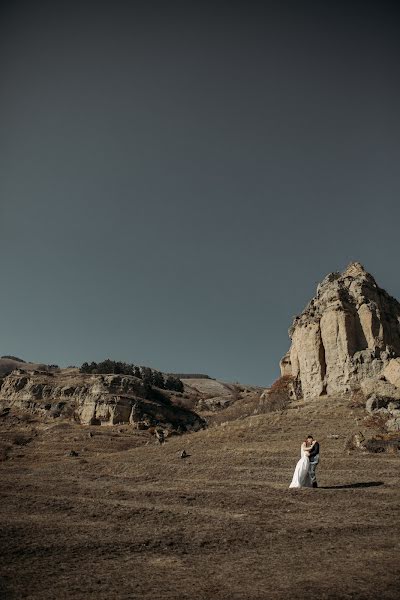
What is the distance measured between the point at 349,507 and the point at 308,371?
31.6 metres

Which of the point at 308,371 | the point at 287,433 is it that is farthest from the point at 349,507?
the point at 308,371

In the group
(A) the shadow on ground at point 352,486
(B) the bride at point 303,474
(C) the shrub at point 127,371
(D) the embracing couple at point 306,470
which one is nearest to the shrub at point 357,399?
(A) the shadow on ground at point 352,486

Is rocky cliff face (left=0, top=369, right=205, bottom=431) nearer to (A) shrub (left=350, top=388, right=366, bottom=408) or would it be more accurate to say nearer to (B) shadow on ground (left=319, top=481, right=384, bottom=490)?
(A) shrub (left=350, top=388, right=366, bottom=408)

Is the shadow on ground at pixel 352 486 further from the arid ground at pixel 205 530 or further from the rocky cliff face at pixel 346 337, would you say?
the rocky cliff face at pixel 346 337

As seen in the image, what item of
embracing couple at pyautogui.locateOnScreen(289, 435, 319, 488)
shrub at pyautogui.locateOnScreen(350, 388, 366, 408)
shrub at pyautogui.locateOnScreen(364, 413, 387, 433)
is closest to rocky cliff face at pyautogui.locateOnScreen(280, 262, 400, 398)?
shrub at pyautogui.locateOnScreen(350, 388, 366, 408)

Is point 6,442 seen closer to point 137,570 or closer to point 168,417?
point 168,417

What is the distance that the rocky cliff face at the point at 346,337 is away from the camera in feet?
122

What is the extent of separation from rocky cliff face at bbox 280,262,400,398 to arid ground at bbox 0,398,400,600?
17.4 metres

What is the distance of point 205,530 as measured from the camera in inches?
377

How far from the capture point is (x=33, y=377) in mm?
72000

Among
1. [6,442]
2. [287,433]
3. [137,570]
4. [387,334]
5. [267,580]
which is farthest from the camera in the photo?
[387,334]

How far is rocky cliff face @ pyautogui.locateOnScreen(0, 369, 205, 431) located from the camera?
56.8m

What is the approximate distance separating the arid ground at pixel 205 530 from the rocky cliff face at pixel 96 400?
3606cm

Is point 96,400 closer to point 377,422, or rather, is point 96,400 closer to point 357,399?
point 357,399
